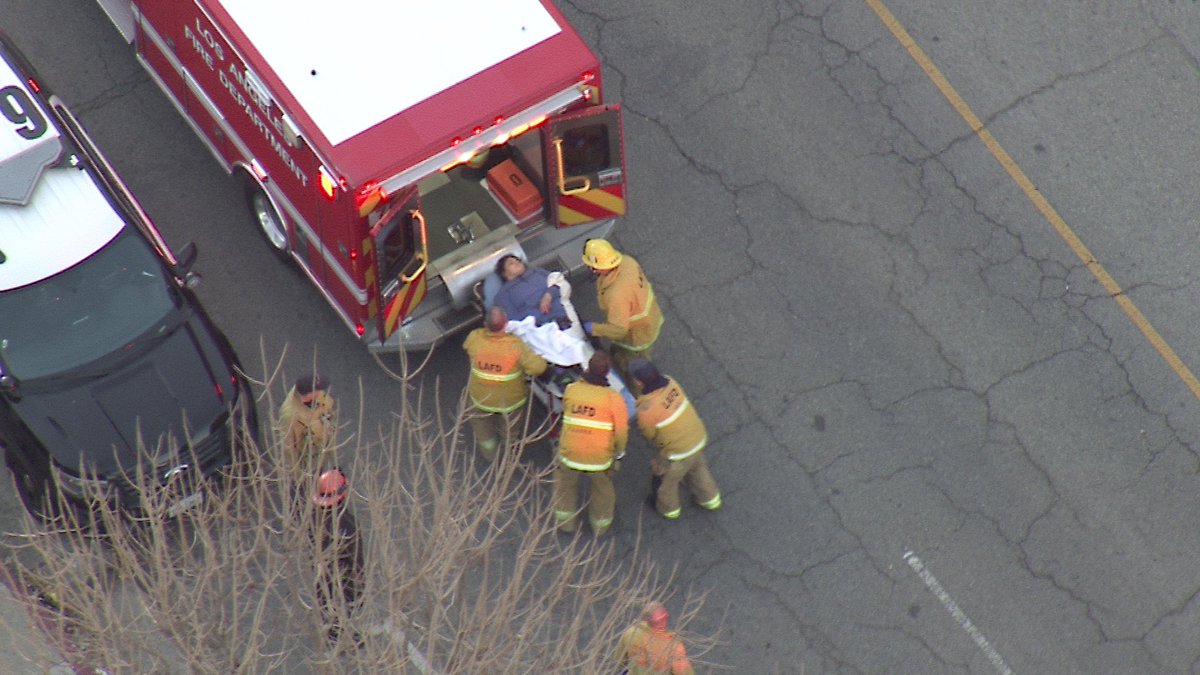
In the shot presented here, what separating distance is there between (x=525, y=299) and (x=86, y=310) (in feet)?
10.5

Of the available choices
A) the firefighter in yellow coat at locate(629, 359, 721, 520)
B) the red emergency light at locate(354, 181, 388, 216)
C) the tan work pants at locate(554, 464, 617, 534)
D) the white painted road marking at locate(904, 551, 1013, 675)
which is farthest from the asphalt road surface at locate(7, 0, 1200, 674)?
the red emergency light at locate(354, 181, 388, 216)

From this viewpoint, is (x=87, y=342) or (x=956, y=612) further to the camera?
(x=956, y=612)

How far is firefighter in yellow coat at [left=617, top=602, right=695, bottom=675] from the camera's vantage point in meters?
10.9

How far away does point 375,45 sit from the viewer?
38.1 ft

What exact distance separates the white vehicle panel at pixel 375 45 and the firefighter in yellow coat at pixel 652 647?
3832 millimetres

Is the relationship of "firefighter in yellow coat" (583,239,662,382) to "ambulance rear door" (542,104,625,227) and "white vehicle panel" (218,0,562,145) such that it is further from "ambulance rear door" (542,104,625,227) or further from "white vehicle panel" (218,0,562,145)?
"white vehicle panel" (218,0,562,145)

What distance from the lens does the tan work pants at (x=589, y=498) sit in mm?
12383

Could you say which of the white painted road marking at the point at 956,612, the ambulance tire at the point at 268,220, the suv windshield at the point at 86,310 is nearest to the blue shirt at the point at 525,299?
the ambulance tire at the point at 268,220

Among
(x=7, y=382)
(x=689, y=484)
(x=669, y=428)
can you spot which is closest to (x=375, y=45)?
(x=669, y=428)

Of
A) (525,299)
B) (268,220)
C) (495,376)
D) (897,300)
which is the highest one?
(268,220)

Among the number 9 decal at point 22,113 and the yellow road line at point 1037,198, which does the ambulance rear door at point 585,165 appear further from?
the number 9 decal at point 22,113

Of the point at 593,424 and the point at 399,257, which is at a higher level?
the point at 399,257

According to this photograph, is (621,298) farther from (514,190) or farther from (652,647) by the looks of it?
(652,647)

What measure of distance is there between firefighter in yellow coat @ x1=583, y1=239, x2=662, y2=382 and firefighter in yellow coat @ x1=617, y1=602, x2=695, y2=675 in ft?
7.87
